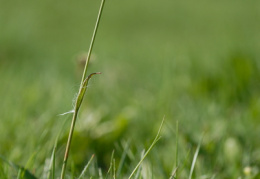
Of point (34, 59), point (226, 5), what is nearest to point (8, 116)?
point (34, 59)

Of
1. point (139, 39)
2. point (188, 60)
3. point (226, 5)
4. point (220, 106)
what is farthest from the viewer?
point (226, 5)

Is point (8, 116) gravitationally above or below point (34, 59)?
above

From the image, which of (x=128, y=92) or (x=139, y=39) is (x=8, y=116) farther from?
(x=139, y=39)

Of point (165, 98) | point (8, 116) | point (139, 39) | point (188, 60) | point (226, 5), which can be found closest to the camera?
point (8, 116)

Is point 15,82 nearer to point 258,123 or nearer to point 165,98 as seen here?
point 165,98

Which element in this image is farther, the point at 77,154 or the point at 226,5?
the point at 226,5

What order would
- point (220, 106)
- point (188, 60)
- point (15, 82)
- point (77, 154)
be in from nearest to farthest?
point (77, 154) < point (220, 106) < point (15, 82) < point (188, 60)

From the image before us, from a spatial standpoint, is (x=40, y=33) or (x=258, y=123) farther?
(x=40, y=33)

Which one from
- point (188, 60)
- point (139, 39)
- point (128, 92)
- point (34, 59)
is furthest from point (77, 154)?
point (139, 39)

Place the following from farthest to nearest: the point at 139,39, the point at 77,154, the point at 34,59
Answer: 1. the point at 139,39
2. the point at 34,59
3. the point at 77,154
